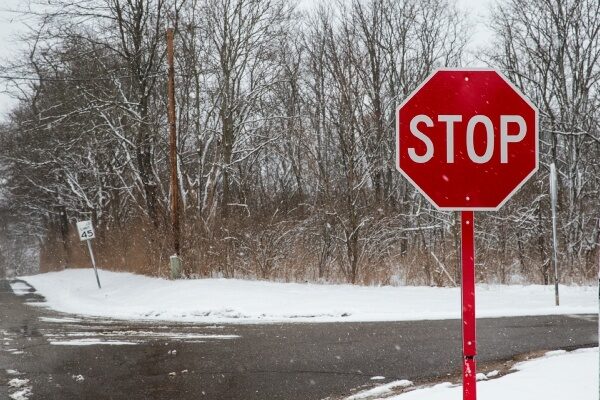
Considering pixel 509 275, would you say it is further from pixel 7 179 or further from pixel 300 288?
pixel 7 179

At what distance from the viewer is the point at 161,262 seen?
2086cm

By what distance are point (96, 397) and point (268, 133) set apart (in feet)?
75.3

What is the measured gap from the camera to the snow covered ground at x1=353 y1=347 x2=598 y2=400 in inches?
215

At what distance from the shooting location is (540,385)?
5.83 metres

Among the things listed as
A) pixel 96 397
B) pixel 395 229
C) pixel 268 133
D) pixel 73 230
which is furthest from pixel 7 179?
pixel 96 397

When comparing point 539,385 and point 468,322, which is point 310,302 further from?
point 468,322

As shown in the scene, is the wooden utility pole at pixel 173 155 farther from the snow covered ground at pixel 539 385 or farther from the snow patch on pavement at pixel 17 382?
the snow covered ground at pixel 539 385

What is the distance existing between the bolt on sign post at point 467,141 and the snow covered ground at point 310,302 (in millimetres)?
9462

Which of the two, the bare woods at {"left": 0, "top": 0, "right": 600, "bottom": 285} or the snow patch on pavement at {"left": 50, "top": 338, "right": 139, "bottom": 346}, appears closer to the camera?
the snow patch on pavement at {"left": 50, "top": 338, "right": 139, "bottom": 346}

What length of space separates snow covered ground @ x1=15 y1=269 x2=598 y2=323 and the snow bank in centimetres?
553

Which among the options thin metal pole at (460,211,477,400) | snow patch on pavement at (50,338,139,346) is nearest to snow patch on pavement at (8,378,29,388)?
snow patch on pavement at (50,338,139,346)

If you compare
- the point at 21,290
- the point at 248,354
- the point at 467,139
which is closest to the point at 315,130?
the point at 21,290

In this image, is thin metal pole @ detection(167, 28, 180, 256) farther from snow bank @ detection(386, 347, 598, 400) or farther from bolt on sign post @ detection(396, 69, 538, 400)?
bolt on sign post @ detection(396, 69, 538, 400)

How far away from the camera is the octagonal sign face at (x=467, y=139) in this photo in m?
3.04
